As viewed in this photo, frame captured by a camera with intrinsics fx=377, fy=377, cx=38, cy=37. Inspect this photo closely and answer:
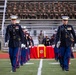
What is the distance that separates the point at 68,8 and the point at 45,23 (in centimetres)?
292

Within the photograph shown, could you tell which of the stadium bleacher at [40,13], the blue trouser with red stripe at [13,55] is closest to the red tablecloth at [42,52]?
the stadium bleacher at [40,13]

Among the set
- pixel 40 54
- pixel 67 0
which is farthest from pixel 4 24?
pixel 40 54

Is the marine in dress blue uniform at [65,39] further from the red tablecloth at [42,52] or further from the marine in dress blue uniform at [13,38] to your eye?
the red tablecloth at [42,52]

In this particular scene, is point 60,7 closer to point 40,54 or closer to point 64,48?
point 40,54

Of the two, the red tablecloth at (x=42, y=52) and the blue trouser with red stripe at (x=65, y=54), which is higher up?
the blue trouser with red stripe at (x=65, y=54)

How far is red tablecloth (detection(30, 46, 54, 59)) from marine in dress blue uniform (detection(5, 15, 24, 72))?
11.2 metres

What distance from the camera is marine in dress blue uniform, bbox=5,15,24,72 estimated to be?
39.8 feet

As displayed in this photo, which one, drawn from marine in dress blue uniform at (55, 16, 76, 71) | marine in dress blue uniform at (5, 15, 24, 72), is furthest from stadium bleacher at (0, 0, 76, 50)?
marine in dress blue uniform at (5, 15, 24, 72)

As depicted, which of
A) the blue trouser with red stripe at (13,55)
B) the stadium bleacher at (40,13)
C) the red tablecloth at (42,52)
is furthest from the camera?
the stadium bleacher at (40,13)

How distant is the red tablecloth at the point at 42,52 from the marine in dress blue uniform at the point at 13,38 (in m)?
11.2

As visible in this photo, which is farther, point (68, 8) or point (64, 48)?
point (68, 8)

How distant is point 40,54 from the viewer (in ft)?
78.1

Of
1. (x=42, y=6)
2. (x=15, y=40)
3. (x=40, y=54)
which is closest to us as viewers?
(x=15, y=40)

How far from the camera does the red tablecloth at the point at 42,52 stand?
23656mm
